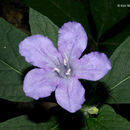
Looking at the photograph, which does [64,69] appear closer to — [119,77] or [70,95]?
[70,95]

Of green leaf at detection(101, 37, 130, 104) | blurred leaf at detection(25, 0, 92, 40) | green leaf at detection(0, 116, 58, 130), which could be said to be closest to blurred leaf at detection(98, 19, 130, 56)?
blurred leaf at detection(25, 0, 92, 40)

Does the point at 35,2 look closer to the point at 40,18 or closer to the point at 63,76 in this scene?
the point at 40,18

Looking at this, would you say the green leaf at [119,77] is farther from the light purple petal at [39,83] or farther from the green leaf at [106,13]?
the green leaf at [106,13]

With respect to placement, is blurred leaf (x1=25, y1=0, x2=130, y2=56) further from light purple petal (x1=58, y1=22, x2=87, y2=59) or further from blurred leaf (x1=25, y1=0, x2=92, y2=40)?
light purple petal (x1=58, y1=22, x2=87, y2=59)

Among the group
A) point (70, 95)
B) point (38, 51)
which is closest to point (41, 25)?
point (38, 51)

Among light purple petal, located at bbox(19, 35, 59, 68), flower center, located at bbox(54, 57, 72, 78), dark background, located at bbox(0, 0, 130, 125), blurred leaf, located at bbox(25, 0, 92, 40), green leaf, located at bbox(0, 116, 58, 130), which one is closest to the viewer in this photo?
light purple petal, located at bbox(19, 35, 59, 68)
